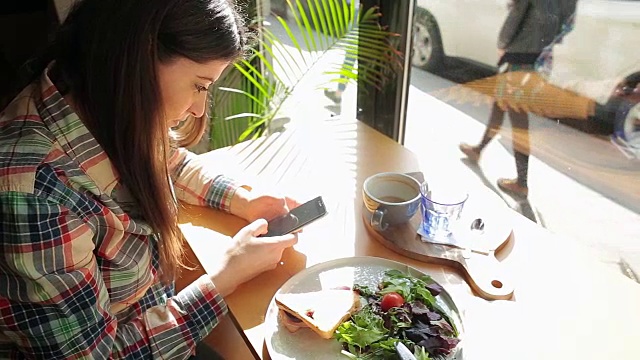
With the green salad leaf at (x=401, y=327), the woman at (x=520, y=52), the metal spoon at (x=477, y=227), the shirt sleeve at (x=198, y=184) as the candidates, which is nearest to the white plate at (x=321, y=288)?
the green salad leaf at (x=401, y=327)

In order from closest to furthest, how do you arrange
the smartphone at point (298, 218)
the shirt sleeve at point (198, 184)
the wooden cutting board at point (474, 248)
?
the wooden cutting board at point (474, 248)
the smartphone at point (298, 218)
the shirt sleeve at point (198, 184)

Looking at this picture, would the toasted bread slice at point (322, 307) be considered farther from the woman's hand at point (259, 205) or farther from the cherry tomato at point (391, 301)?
the woman's hand at point (259, 205)

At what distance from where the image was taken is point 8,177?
0.60 m

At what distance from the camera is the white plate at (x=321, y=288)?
669mm

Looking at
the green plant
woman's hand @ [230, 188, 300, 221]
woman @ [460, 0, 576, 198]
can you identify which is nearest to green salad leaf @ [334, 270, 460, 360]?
woman's hand @ [230, 188, 300, 221]

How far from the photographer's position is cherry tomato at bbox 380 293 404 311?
2.29 ft

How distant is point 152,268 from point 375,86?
3.15 feet

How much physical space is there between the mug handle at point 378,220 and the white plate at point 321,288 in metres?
0.07

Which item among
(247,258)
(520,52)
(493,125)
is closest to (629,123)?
(520,52)

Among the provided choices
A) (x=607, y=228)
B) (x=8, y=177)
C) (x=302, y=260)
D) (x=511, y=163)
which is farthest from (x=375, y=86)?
(x=8, y=177)

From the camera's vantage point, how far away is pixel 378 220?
85 cm

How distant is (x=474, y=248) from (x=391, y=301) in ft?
0.67

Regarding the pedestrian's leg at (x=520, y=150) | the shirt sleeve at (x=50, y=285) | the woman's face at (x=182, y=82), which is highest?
the woman's face at (x=182, y=82)

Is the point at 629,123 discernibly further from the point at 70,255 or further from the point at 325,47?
the point at 70,255
